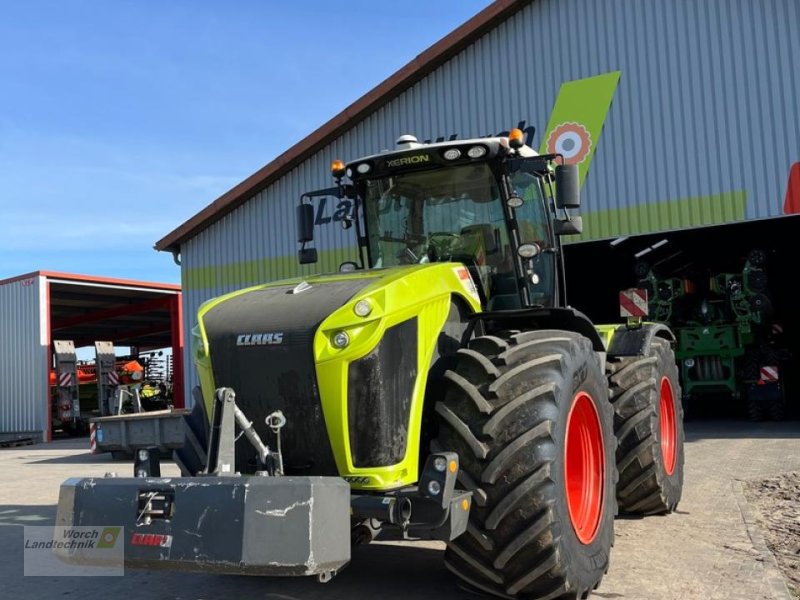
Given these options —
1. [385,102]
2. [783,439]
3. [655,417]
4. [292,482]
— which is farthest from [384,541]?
[385,102]

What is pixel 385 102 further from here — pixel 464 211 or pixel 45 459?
pixel 464 211

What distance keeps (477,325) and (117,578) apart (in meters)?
2.97

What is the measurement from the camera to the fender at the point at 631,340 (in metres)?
6.39

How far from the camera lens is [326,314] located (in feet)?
13.0

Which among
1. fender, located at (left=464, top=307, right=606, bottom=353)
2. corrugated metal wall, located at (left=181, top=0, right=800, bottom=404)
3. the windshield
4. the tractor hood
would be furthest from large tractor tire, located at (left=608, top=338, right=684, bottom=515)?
corrugated metal wall, located at (left=181, top=0, right=800, bottom=404)

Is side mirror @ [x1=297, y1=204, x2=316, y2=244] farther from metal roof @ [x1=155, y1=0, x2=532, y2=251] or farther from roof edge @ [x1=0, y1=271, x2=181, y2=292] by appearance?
roof edge @ [x1=0, y1=271, x2=181, y2=292]

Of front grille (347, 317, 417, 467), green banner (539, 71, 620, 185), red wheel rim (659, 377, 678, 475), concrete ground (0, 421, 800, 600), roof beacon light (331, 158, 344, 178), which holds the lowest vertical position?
→ concrete ground (0, 421, 800, 600)

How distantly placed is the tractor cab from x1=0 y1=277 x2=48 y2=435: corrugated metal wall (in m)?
17.5

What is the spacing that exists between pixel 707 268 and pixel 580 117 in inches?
216

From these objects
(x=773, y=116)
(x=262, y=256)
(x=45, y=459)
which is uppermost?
(x=773, y=116)

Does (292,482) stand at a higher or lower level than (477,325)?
lower

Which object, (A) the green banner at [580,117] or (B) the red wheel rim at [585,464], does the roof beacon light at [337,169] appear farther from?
(A) the green banner at [580,117]

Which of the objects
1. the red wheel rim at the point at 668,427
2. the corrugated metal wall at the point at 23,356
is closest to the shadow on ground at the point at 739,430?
the red wheel rim at the point at 668,427

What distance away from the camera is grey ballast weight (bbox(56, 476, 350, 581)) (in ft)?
10.5
